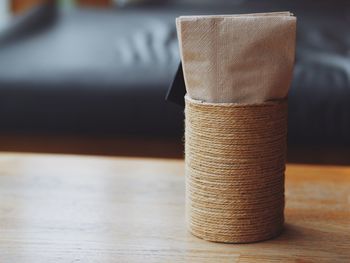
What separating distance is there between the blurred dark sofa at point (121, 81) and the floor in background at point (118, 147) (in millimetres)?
39

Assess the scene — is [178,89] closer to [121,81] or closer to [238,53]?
[238,53]

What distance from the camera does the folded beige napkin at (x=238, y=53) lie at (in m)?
0.85

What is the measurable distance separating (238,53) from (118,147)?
1244 mm

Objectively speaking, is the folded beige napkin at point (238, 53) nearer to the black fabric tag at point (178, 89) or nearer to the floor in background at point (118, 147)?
the black fabric tag at point (178, 89)

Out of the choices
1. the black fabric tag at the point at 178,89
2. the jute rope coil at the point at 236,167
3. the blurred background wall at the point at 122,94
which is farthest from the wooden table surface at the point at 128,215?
the blurred background wall at the point at 122,94

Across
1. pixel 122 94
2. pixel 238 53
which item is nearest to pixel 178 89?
pixel 238 53

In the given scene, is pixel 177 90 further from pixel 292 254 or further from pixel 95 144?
pixel 95 144

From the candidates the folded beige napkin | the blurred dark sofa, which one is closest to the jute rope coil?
the folded beige napkin

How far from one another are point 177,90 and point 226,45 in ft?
0.53

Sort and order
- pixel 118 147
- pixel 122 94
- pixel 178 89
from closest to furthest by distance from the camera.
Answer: pixel 178 89 < pixel 122 94 < pixel 118 147

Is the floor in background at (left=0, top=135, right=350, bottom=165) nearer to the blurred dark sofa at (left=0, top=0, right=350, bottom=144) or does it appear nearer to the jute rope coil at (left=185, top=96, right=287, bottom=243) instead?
the blurred dark sofa at (left=0, top=0, right=350, bottom=144)

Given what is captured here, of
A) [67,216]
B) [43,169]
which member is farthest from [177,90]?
[43,169]

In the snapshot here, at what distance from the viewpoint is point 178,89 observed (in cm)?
100

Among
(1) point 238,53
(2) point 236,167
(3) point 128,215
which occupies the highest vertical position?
(1) point 238,53
